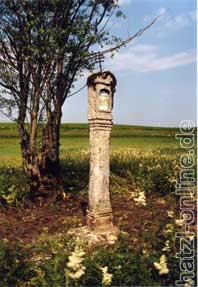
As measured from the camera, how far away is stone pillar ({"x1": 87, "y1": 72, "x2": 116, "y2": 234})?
6.54 m

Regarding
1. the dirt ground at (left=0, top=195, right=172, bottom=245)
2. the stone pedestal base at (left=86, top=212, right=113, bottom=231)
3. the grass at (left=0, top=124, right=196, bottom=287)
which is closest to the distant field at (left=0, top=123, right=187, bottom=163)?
the grass at (left=0, top=124, right=196, bottom=287)

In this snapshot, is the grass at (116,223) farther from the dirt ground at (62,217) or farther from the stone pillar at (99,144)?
the stone pillar at (99,144)

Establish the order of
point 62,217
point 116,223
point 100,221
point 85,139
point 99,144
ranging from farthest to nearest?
point 85,139, point 62,217, point 116,223, point 100,221, point 99,144

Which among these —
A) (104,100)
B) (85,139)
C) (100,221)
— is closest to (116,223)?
(100,221)

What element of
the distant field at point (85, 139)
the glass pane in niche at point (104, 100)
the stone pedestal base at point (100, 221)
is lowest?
the stone pedestal base at point (100, 221)

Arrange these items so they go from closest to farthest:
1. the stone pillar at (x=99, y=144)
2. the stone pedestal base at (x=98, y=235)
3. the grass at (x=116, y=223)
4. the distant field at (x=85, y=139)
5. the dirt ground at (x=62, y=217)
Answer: the grass at (x=116, y=223) < the stone pedestal base at (x=98, y=235) < the stone pillar at (x=99, y=144) < the dirt ground at (x=62, y=217) < the distant field at (x=85, y=139)

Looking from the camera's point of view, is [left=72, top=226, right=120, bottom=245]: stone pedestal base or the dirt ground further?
the dirt ground

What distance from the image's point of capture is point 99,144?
6547 millimetres

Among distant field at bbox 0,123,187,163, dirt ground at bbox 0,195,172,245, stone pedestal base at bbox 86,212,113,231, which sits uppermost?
distant field at bbox 0,123,187,163

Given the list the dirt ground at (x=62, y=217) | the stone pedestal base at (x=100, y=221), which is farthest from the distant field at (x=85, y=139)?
the stone pedestal base at (x=100, y=221)

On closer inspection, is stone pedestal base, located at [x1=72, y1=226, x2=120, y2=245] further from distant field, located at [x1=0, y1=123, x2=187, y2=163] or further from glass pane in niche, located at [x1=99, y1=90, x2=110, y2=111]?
distant field, located at [x1=0, y1=123, x2=187, y2=163]

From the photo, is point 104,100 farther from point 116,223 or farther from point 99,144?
point 116,223

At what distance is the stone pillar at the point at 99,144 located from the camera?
654 centimetres

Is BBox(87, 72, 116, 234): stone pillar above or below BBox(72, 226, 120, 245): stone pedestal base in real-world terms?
above
